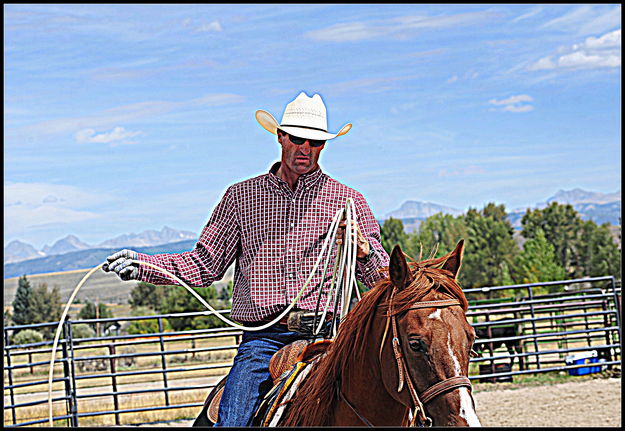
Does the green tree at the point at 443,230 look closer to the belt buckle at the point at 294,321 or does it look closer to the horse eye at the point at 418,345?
the belt buckle at the point at 294,321

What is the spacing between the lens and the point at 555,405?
8.23 m

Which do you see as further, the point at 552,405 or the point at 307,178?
the point at 552,405

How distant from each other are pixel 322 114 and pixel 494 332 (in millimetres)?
10119

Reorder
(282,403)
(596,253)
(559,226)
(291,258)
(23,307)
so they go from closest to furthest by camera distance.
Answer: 1. (282,403)
2. (291,258)
3. (596,253)
4. (23,307)
5. (559,226)

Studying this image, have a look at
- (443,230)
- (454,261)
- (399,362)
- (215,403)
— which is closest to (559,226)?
(443,230)

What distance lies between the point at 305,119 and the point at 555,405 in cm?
659

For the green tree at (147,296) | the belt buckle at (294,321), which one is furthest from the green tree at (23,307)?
the belt buckle at (294,321)

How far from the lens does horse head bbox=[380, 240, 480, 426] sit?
1.94 metres

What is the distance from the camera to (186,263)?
2.93m

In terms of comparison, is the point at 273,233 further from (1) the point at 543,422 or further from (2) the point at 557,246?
(2) the point at 557,246

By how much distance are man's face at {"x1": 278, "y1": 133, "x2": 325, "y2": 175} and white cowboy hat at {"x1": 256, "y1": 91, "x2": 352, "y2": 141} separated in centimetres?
5

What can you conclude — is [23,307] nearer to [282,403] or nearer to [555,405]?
[555,405]

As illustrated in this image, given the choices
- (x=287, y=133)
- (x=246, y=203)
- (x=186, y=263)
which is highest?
(x=287, y=133)

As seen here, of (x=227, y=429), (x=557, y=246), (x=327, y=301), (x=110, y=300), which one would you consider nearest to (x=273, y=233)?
(x=327, y=301)
